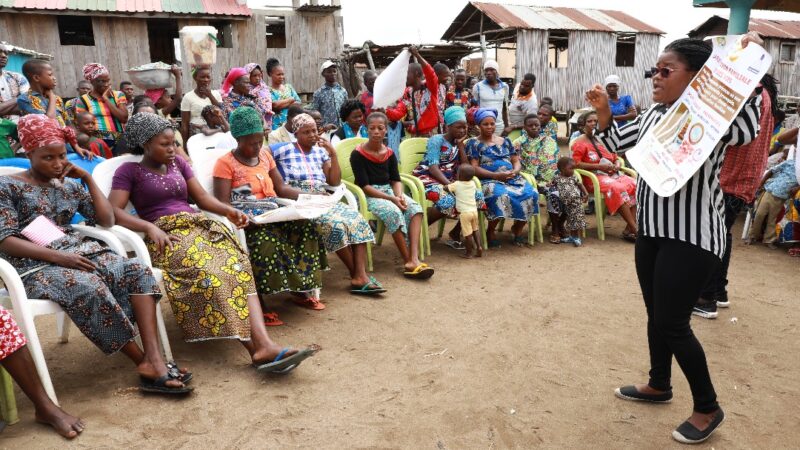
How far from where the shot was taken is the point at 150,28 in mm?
15844

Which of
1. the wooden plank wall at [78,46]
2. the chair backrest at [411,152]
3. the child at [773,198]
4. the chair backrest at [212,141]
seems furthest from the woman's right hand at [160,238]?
the wooden plank wall at [78,46]

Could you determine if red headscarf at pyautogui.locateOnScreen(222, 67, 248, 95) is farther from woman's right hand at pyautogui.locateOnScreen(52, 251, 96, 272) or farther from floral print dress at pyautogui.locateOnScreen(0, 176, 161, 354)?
woman's right hand at pyautogui.locateOnScreen(52, 251, 96, 272)

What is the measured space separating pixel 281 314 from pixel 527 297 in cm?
183

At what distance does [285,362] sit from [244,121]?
171 cm

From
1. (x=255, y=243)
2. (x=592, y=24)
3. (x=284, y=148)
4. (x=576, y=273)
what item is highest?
(x=592, y=24)

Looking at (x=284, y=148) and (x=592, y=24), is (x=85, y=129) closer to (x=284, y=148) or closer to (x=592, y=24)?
(x=284, y=148)

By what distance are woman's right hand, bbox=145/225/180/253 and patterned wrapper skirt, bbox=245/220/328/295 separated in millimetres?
606

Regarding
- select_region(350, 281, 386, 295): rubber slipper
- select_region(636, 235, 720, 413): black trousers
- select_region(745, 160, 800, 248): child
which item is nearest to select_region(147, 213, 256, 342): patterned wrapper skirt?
select_region(350, 281, 386, 295): rubber slipper

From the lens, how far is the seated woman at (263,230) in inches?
147

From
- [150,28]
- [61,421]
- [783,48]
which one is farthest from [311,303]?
[783,48]

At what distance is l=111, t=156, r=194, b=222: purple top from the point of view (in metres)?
3.32

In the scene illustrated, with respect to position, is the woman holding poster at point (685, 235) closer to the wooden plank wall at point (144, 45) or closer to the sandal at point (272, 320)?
the sandal at point (272, 320)

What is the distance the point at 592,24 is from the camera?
16.4 meters

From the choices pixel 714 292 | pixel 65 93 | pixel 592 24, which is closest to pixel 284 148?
pixel 714 292
